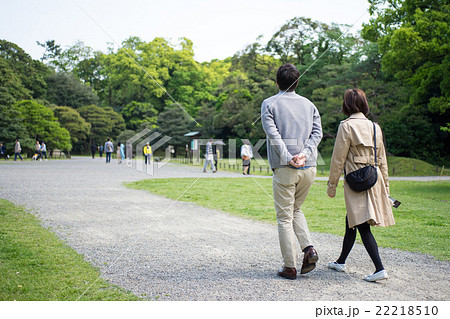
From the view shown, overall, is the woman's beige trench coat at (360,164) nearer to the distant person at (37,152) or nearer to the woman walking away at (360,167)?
the woman walking away at (360,167)

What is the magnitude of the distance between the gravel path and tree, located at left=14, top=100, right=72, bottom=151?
16.9 meters

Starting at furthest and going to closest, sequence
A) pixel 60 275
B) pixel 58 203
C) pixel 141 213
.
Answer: pixel 58 203
pixel 141 213
pixel 60 275

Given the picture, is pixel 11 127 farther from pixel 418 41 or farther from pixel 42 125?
pixel 418 41

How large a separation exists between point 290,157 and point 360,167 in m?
0.58

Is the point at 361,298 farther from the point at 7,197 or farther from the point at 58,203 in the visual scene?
the point at 7,197

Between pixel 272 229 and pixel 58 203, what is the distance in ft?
14.8

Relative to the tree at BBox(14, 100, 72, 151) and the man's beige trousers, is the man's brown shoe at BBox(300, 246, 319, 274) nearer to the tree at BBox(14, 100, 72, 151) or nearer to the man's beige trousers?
the man's beige trousers

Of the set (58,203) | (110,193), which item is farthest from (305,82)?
(58,203)

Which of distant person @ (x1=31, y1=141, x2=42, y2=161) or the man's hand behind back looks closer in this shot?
the man's hand behind back

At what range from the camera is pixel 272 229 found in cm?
530

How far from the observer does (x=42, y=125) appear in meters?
28.8

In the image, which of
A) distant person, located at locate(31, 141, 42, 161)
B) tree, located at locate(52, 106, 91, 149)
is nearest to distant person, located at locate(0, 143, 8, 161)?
distant person, located at locate(31, 141, 42, 161)

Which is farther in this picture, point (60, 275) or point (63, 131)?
point (63, 131)

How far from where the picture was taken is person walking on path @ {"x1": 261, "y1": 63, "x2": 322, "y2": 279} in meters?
3.10
